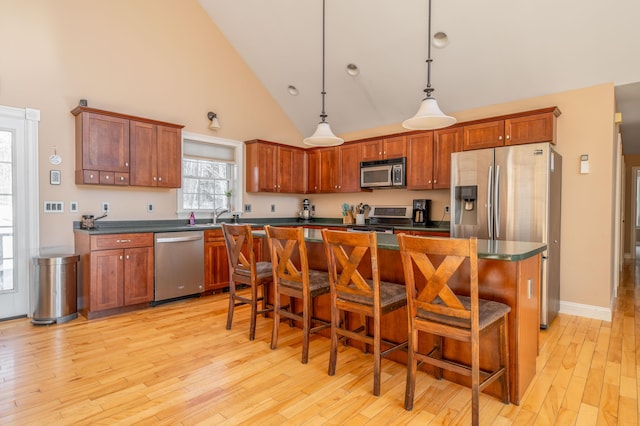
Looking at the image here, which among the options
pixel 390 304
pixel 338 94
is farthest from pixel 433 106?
pixel 338 94

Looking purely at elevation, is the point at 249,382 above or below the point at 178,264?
below

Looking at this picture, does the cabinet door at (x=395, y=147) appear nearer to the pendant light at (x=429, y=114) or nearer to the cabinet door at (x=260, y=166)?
the cabinet door at (x=260, y=166)

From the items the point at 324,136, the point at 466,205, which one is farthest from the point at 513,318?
the point at 324,136

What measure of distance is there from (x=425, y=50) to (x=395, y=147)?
1423 millimetres

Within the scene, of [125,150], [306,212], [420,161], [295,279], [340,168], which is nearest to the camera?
[295,279]

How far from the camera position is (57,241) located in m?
3.93

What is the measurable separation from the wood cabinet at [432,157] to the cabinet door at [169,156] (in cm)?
321

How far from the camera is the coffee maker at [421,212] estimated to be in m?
5.06

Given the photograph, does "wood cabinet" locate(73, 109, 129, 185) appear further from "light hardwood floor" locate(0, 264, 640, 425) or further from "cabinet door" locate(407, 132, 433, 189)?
"cabinet door" locate(407, 132, 433, 189)

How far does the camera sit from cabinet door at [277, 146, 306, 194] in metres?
5.98

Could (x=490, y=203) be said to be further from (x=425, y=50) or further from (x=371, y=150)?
(x=371, y=150)

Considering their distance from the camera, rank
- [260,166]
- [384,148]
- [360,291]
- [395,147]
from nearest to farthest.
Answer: [360,291] < [395,147] < [384,148] < [260,166]

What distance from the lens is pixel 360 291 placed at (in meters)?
2.29

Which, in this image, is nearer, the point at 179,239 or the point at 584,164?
the point at 584,164
